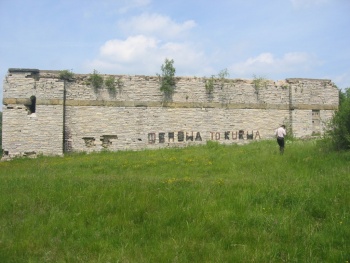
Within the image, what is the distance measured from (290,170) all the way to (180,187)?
3860mm

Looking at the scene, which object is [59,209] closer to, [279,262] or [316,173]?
[279,262]

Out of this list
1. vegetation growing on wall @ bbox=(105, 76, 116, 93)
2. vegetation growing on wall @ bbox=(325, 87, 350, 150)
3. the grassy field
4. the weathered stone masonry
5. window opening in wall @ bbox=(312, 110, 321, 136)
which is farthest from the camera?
window opening in wall @ bbox=(312, 110, 321, 136)

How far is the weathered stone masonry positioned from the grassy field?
842 centimetres

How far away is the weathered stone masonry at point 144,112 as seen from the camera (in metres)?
16.5

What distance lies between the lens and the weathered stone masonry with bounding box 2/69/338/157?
1653 cm

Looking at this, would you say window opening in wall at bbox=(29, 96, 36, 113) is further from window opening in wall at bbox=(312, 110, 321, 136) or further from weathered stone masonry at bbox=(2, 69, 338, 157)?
window opening in wall at bbox=(312, 110, 321, 136)

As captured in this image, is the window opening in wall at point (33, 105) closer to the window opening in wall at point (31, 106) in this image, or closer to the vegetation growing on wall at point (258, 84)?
the window opening in wall at point (31, 106)

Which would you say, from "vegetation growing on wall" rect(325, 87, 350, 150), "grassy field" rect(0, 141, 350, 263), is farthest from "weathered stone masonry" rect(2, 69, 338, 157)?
"grassy field" rect(0, 141, 350, 263)

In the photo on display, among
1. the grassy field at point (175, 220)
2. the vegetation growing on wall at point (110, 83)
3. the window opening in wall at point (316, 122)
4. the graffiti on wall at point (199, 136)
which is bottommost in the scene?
the grassy field at point (175, 220)

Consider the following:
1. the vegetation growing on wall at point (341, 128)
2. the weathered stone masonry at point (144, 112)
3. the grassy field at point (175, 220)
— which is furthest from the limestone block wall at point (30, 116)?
the vegetation growing on wall at point (341, 128)

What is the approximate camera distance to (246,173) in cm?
991

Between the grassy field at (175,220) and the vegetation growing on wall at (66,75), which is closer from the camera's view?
the grassy field at (175,220)

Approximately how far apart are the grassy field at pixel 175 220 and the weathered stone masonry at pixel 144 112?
27.6 feet

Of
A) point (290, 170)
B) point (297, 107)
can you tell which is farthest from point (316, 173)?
point (297, 107)
